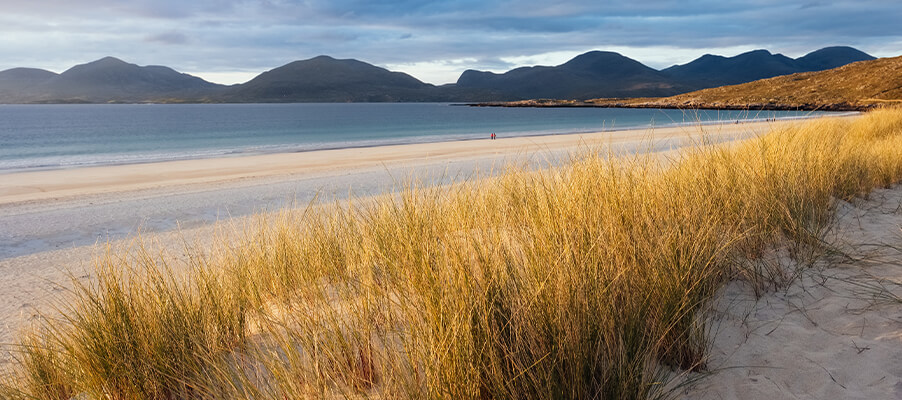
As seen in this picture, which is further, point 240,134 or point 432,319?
point 240,134

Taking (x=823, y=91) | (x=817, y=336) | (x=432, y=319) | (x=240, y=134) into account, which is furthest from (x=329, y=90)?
(x=432, y=319)

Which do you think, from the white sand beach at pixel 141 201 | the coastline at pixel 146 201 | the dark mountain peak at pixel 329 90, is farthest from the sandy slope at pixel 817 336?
the dark mountain peak at pixel 329 90

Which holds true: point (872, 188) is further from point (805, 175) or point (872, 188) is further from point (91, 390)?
point (91, 390)

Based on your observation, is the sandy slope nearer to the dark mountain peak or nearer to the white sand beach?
the white sand beach

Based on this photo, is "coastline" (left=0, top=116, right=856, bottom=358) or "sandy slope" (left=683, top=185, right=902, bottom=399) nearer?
"sandy slope" (left=683, top=185, right=902, bottom=399)

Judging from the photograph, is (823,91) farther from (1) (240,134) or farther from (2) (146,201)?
(2) (146,201)

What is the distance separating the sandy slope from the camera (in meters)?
2.01

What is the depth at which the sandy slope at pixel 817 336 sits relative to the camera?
79.0 inches

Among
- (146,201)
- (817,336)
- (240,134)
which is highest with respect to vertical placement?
(817,336)

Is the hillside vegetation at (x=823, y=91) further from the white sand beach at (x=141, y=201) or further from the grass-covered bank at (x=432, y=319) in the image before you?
the grass-covered bank at (x=432, y=319)

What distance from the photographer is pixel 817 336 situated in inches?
94.2

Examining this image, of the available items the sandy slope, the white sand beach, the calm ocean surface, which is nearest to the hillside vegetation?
the calm ocean surface

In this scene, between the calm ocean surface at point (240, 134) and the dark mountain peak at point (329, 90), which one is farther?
the dark mountain peak at point (329, 90)

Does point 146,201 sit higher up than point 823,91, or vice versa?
point 823,91
